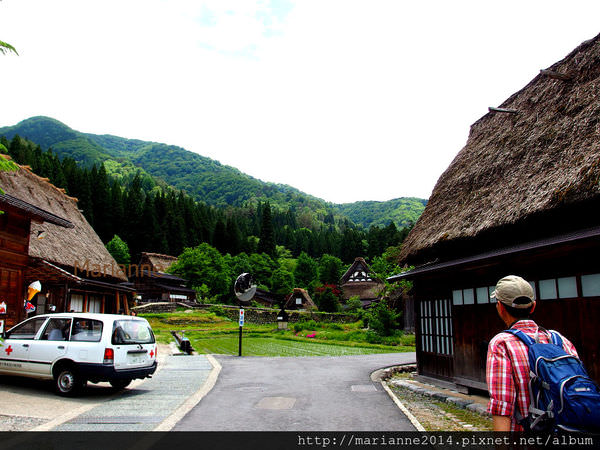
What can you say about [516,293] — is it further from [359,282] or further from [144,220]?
[144,220]

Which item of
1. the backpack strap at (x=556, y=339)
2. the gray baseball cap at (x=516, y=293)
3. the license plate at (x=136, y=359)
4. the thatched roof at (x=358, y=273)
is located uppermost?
the thatched roof at (x=358, y=273)

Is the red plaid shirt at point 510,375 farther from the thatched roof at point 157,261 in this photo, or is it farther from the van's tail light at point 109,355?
the thatched roof at point 157,261

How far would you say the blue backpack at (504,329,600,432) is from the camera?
8.26 ft

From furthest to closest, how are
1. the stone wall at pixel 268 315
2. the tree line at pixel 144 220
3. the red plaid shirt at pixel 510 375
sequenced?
1. the tree line at pixel 144 220
2. the stone wall at pixel 268 315
3. the red plaid shirt at pixel 510 375

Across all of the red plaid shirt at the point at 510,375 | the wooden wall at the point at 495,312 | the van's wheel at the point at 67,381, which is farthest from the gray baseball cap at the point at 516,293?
the van's wheel at the point at 67,381

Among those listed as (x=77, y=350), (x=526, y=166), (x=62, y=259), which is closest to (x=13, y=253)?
(x=77, y=350)

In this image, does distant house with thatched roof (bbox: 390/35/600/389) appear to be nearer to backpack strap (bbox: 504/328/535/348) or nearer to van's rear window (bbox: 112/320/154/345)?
backpack strap (bbox: 504/328/535/348)

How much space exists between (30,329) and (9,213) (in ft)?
15.1

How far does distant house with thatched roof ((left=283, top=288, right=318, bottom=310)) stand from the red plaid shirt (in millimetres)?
56178

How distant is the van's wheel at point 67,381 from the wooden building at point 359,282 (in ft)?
181

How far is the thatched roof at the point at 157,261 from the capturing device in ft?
205

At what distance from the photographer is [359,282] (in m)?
68.8

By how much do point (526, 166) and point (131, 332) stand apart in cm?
981

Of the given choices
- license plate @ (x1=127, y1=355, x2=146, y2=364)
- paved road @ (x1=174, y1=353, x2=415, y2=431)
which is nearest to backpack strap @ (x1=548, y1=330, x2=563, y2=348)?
paved road @ (x1=174, y1=353, x2=415, y2=431)
